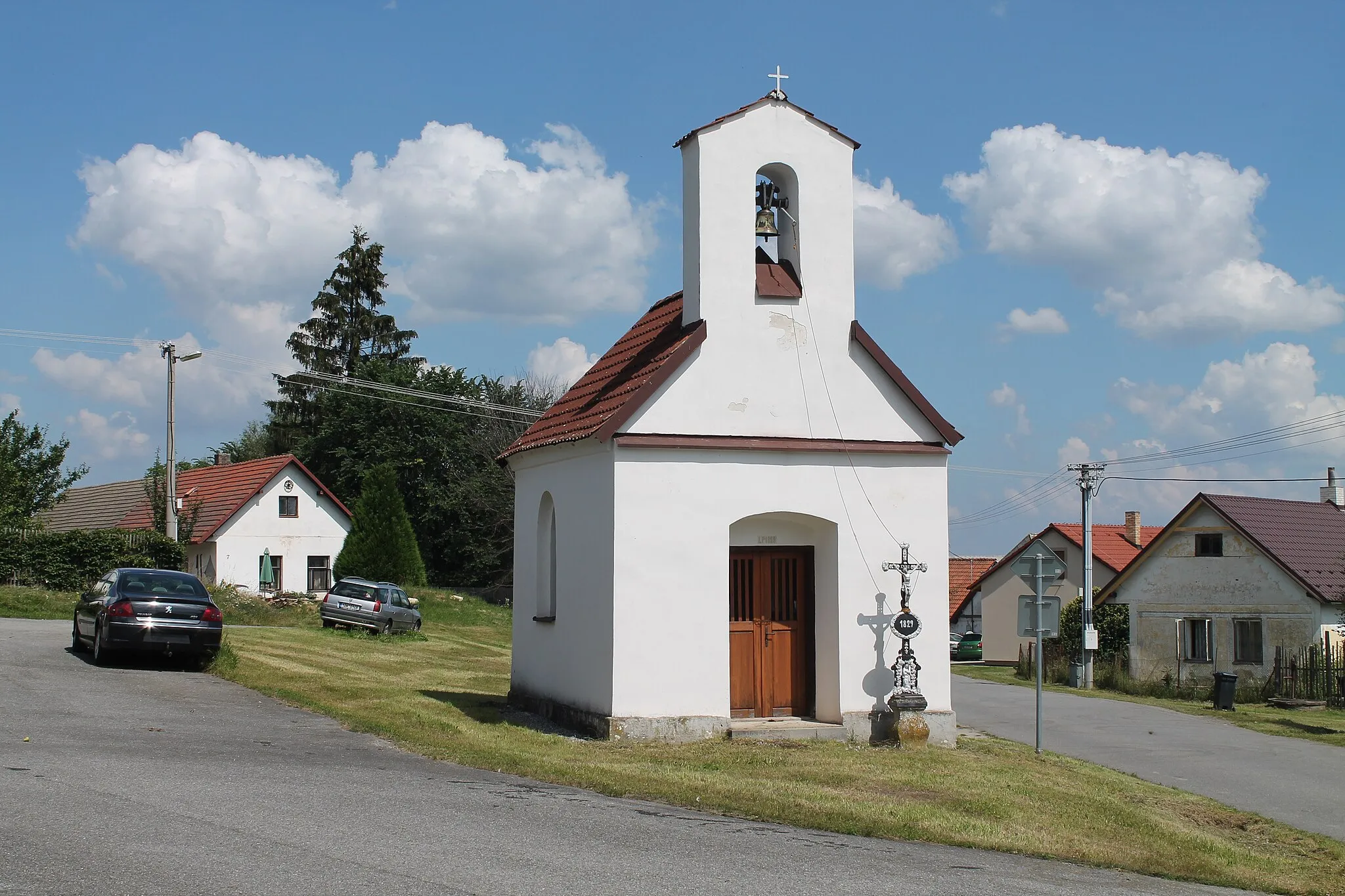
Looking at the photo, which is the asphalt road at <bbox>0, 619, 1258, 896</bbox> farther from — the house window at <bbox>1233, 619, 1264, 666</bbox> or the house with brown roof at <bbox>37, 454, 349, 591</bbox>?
the house with brown roof at <bbox>37, 454, 349, 591</bbox>

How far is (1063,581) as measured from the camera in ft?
193

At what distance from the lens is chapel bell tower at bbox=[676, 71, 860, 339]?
1560 cm

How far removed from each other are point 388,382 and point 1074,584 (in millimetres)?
33557

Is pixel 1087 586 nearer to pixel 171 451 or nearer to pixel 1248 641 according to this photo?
pixel 1248 641

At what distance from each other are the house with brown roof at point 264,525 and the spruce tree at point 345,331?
29.1 ft

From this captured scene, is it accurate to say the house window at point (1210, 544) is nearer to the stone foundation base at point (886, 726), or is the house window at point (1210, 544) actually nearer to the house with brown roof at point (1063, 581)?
the house with brown roof at point (1063, 581)

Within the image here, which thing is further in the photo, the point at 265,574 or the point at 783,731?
the point at 265,574

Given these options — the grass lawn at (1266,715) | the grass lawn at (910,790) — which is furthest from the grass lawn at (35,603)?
the grass lawn at (1266,715)

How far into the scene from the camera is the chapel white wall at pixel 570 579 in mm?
15133

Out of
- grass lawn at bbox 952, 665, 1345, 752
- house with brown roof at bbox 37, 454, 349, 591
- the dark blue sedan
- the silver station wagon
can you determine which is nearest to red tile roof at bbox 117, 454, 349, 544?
house with brown roof at bbox 37, 454, 349, 591

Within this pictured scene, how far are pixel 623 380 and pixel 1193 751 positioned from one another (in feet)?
37.1

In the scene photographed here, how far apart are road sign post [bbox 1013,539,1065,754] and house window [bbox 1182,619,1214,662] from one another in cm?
2400

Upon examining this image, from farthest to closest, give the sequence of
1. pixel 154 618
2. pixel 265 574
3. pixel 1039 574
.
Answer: pixel 265 574 < pixel 154 618 < pixel 1039 574

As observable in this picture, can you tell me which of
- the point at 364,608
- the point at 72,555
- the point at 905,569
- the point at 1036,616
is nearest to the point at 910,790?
the point at 905,569
